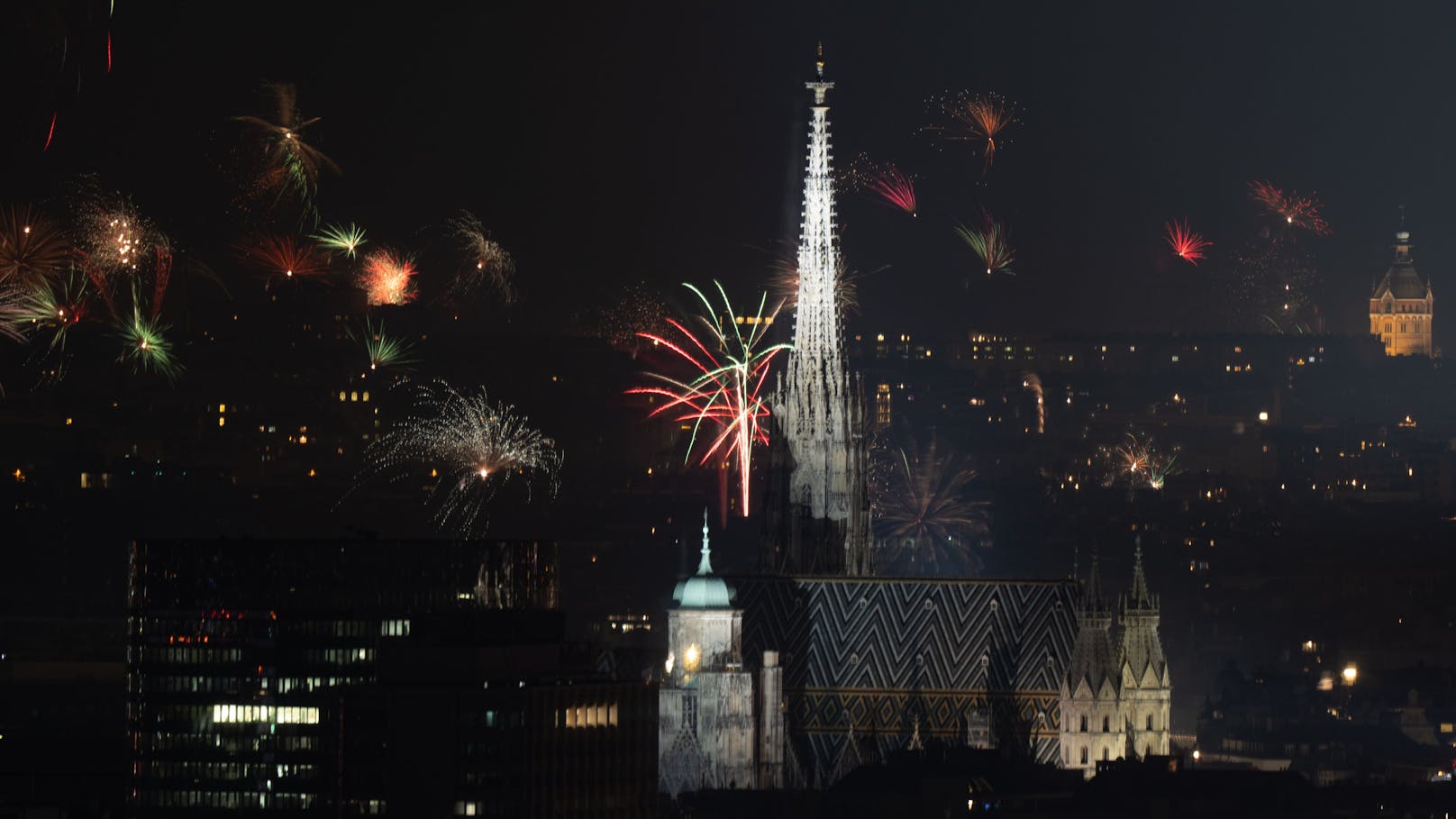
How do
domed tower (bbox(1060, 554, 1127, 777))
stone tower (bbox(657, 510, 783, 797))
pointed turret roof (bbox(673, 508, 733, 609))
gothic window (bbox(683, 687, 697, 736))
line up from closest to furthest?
gothic window (bbox(683, 687, 697, 736)), stone tower (bbox(657, 510, 783, 797)), pointed turret roof (bbox(673, 508, 733, 609)), domed tower (bbox(1060, 554, 1127, 777))

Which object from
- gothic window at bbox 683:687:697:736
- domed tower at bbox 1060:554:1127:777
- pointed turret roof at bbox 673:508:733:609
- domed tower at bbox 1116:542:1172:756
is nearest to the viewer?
gothic window at bbox 683:687:697:736

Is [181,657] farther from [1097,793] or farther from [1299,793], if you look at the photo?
[1299,793]

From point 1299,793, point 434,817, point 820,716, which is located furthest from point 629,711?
point 1299,793

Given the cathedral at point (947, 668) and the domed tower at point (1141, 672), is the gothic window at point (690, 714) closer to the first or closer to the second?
the cathedral at point (947, 668)

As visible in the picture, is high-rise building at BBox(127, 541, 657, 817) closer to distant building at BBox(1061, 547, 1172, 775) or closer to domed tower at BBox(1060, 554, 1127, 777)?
domed tower at BBox(1060, 554, 1127, 777)

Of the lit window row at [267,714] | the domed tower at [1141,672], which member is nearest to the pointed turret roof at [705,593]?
the domed tower at [1141,672]

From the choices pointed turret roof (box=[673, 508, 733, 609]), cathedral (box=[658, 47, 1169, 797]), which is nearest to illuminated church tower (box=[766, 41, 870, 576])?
cathedral (box=[658, 47, 1169, 797])
